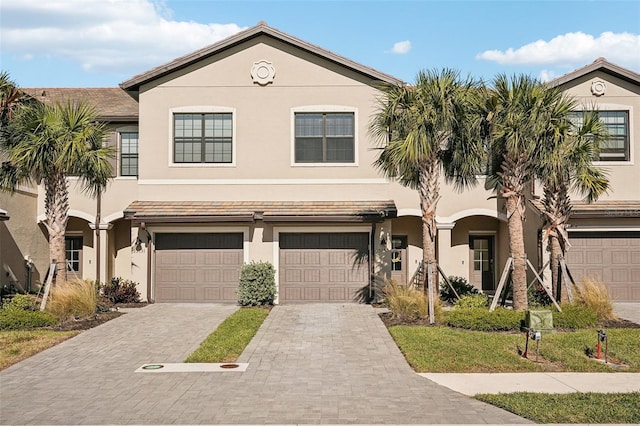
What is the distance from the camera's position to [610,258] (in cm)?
2128

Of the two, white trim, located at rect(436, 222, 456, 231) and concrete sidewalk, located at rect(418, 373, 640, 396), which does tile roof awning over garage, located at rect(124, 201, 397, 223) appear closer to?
white trim, located at rect(436, 222, 456, 231)

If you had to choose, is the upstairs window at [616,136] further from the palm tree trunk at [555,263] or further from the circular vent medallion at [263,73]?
the circular vent medallion at [263,73]

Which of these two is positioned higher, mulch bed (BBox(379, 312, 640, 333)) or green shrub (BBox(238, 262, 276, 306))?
green shrub (BBox(238, 262, 276, 306))

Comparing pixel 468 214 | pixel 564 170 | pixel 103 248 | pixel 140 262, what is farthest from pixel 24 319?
pixel 468 214

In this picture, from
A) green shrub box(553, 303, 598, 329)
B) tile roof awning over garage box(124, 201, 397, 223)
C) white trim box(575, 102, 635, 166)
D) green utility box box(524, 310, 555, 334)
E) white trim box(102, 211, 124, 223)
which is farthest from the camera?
white trim box(102, 211, 124, 223)

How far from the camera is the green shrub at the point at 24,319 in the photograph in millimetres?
15523

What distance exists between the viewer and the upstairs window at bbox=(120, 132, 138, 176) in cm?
2255

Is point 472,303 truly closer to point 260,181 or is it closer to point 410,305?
point 410,305

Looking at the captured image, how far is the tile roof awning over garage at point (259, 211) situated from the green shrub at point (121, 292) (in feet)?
6.99

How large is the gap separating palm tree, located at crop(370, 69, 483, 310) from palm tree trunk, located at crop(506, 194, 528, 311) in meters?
1.46

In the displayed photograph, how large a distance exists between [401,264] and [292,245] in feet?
15.7

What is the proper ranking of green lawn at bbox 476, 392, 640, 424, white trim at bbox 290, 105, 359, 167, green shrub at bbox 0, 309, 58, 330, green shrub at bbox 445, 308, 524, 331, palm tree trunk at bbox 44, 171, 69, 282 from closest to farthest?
green lawn at bbox 476, 392, 640, 424, green shrub at bbox 445, 308, 524, 331, green shrub at bbox 0, 309, 58, 330, palm tree trunk at bbox 44, 171, 69, 282, white trim at bbox 290, 105, 359, 167

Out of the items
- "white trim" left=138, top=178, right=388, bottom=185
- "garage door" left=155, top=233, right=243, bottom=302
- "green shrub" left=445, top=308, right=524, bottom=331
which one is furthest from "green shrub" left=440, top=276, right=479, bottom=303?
"garage door" left=155, top=233, right=243, bottom=302

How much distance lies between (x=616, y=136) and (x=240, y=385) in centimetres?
1670
